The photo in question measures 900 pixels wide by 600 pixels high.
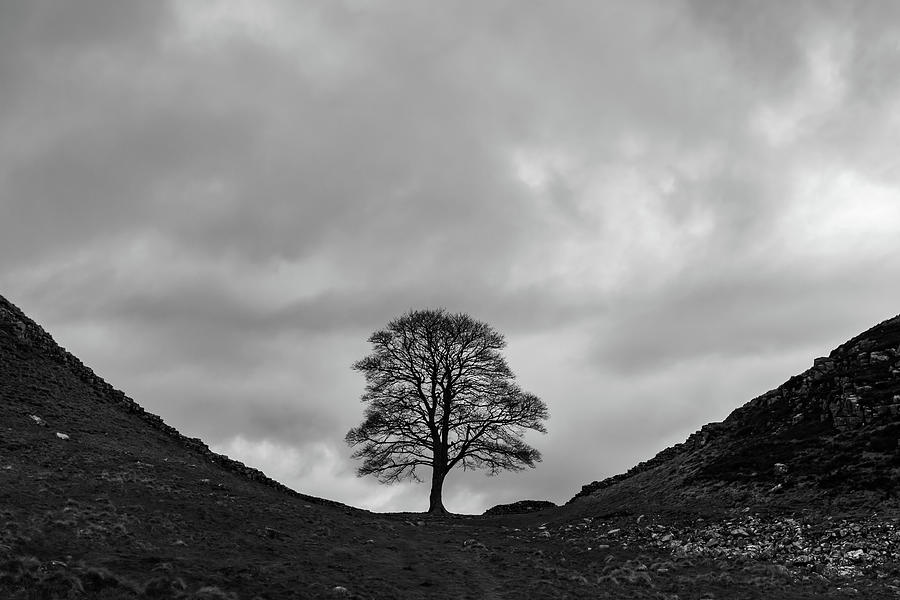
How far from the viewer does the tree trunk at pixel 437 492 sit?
47688 millimetres

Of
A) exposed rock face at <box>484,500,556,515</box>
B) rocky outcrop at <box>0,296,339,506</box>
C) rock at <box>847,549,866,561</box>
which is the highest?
rocky outcrop at <box>0,296,339,506</box>

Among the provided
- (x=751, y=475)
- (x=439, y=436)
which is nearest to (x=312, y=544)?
(x=751, y=475)

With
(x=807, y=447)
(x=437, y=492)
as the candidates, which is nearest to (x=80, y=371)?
(x=437, y=492)

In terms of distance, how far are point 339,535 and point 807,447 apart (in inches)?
908

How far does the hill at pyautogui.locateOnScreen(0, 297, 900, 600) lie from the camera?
1773 cm

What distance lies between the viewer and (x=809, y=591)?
19.0 meters

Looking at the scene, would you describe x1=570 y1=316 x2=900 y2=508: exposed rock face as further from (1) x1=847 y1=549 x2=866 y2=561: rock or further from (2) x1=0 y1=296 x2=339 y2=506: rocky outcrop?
(2) x1=0 y1=296 x2=339 y2=506: rocky outcrop

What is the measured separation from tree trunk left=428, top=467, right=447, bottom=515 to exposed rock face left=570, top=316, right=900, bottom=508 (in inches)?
441

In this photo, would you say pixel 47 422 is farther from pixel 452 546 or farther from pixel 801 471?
pixel 801 471

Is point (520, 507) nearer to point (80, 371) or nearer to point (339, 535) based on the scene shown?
point (339, 535)

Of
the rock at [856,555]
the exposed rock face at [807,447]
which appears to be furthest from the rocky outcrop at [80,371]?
the rock at [856,555]

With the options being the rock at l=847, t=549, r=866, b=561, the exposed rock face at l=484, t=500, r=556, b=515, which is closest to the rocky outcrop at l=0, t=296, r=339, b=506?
the exposed rock face at l=484, t=500, r=556, b=515

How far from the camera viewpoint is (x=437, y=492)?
48844 mm

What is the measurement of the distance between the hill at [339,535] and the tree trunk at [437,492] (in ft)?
26.2
